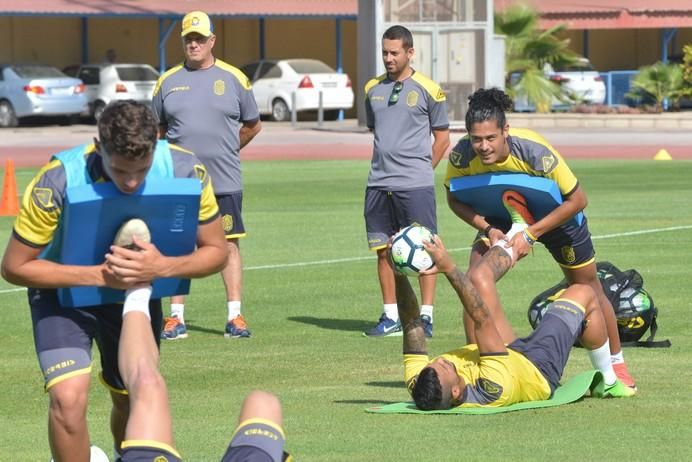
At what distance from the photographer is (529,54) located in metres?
48.7

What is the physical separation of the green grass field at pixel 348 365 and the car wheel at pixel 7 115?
26.4 metres

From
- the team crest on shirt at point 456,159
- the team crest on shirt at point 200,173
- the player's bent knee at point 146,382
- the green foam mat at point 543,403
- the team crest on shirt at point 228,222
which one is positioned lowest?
the green foam mat at point 543,403

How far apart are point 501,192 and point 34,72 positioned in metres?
37.7

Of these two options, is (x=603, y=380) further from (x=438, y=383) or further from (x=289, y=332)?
(x=289, y=332)

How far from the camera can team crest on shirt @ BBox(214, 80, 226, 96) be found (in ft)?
40.8

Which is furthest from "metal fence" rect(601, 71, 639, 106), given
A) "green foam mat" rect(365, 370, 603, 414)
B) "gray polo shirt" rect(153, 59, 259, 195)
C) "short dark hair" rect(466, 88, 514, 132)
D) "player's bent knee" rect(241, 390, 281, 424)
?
"player's bent knee" rect(241, 390, 281, 424)

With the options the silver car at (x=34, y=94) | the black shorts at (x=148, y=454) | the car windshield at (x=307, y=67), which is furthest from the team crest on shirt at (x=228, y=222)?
the car windshield at (x=307, y=67)

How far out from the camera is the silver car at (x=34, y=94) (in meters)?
45.2

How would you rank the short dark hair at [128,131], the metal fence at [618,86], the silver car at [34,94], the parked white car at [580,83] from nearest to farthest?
the short dark hair at [128,131] → the silver car at [34,94] → the parked white car at [580,83] → the metal fence at [618,86]

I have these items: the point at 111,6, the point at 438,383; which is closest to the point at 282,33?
the point at 111,6

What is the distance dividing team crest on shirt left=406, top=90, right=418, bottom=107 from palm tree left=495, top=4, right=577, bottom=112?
34.7m

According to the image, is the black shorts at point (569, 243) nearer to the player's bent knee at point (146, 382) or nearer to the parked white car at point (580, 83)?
the player's bent knee at point (146, 382)

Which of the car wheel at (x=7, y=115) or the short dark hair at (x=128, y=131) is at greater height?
the short dark hair at (x=128, y=131)

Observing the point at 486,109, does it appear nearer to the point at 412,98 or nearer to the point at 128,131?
the point at 412,98
